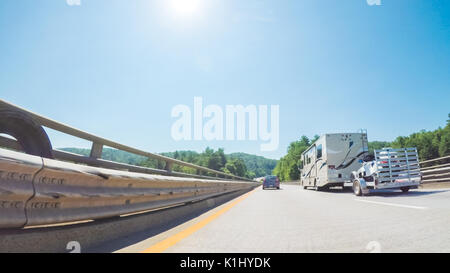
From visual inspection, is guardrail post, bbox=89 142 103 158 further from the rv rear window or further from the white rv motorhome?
the rv rear window

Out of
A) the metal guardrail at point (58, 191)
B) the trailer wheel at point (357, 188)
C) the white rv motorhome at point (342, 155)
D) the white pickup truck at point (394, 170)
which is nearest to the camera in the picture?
the metal guardrail at point (58, 191)

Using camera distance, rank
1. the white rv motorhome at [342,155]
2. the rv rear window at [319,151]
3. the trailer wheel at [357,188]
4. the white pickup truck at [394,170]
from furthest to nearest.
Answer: the rv rear window at [319,151] < the white rv motorhome at [342,155] < the trailer wheel at [357,188] < the white pickup truck at [394,170]

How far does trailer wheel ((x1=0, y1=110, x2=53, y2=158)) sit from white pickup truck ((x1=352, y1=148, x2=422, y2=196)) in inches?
484

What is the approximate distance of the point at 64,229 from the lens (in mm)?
2871

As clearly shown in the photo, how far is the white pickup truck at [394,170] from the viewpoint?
11.2m

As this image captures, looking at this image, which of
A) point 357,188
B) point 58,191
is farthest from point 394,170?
point 58,191

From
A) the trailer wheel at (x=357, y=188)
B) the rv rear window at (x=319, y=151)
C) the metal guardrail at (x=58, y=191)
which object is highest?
the rv rear window at (x=319, y=151)

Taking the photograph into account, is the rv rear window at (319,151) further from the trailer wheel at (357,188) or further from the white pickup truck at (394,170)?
the white pickup truck at (394,170)

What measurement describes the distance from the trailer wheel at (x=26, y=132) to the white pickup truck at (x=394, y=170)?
12.3 metres

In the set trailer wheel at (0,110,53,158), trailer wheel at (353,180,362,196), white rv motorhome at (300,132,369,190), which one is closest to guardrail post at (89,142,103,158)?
trailer wheel at (0,110,53,158)

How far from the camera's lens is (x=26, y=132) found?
9.70ft

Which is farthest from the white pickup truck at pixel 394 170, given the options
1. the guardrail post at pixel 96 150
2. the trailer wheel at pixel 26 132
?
the trailer wheel at pixel 26 132
